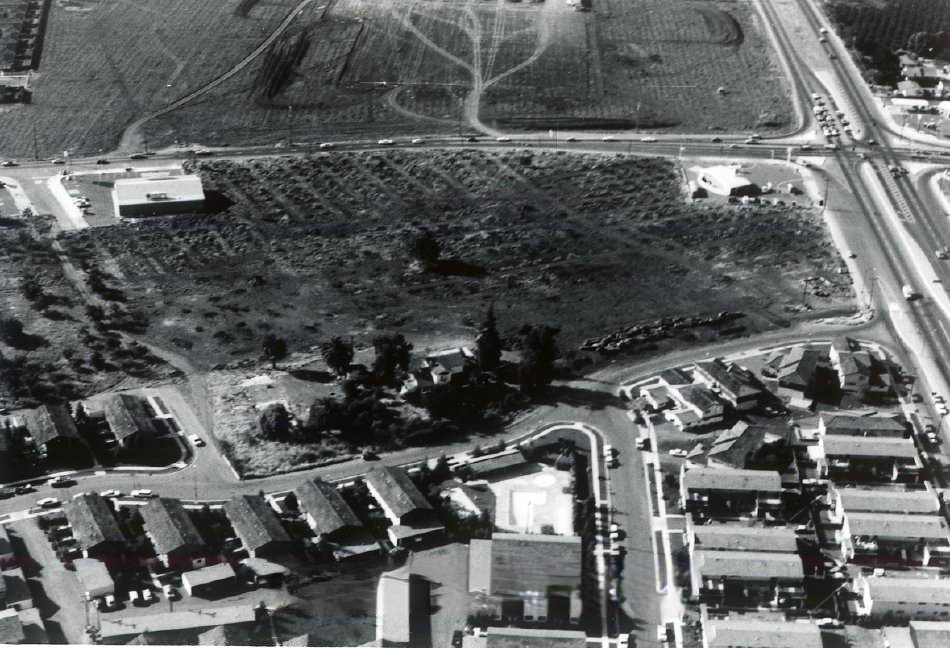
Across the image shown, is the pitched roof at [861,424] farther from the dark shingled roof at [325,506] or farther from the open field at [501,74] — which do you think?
the open field at [501,74]

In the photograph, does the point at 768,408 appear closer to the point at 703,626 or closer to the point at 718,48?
the point at 703,626

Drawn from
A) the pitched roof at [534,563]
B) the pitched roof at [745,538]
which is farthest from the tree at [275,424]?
the pitched roof at [745,538]

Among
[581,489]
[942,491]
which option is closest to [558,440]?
[581,489]

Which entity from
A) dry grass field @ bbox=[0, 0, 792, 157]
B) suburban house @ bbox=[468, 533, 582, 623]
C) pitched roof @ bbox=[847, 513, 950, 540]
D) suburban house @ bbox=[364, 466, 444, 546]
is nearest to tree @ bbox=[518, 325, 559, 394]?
suburban house @ bbox=[364, 466, 444, 546]

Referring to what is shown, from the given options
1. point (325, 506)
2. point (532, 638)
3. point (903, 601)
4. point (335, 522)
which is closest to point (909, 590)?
point (903, 601)

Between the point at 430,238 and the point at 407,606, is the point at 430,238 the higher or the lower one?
the higher one

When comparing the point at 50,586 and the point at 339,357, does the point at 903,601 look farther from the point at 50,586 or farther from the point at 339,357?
the point at 50,586
